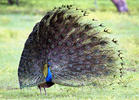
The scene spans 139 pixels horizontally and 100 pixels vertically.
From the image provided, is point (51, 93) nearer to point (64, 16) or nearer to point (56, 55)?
point (56, 55)

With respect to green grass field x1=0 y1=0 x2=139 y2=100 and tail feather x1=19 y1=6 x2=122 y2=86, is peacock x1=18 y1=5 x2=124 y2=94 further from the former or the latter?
green grass field x1=0 y1=0 x2=139 y2=100

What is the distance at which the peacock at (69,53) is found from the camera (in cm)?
1153

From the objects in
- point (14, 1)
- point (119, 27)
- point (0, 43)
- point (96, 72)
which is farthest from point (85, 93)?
point (14, 1)

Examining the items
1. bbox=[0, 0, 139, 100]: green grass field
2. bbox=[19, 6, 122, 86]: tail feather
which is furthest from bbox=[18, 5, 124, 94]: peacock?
bbox=[0, 0, 139, 100]: green grass field

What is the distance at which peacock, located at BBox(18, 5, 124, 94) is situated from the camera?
11.5m

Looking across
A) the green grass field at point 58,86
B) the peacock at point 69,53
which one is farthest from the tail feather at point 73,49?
the green grass field at point 58,86

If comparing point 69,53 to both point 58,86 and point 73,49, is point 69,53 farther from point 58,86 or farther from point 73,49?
point 58,86

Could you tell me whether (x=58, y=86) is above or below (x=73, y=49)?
below

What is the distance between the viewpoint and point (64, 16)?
37.8ft

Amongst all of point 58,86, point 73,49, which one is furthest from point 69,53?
point 58,86

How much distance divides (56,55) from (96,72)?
3.03 ft

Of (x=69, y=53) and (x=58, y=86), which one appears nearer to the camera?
(x=69, y=53)

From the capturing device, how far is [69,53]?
11742 millimetres

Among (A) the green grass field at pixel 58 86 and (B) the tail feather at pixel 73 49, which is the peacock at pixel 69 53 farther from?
(A) the green grass field at pixel 58 86
